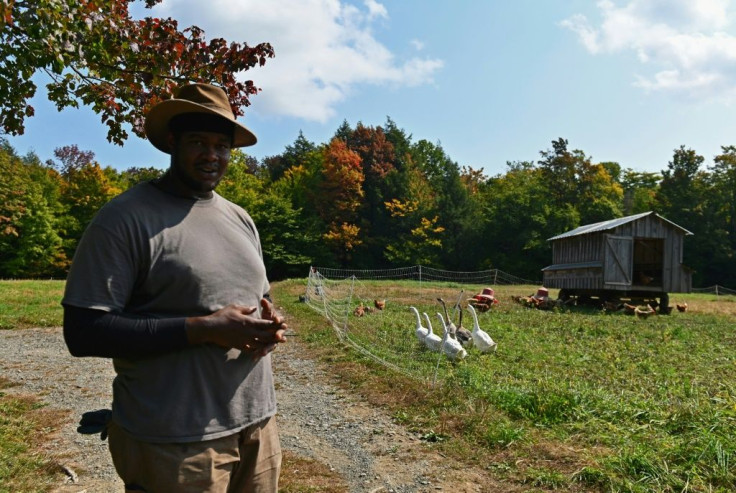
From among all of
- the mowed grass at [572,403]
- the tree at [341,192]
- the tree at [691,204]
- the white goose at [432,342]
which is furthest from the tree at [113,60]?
the tree at [691,204]

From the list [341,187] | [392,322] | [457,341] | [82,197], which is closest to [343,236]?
[341,187]

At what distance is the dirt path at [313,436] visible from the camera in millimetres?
4391

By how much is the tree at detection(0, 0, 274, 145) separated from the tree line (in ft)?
125

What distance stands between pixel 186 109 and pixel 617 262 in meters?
20.8

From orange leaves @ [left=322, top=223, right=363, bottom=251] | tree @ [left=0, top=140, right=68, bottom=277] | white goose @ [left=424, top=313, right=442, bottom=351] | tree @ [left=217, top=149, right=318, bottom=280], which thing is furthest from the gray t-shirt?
orange leaves @ [left=322, top=223, right=363, bottom=251]

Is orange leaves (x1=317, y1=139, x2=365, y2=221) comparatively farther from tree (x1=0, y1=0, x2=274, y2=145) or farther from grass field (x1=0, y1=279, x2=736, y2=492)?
tree (x1=0, y1=0, x2=274, y2=145)

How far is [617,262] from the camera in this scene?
20.3 metres

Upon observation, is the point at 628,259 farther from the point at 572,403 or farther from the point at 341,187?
the point at 341,187

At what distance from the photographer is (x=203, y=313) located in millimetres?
1971

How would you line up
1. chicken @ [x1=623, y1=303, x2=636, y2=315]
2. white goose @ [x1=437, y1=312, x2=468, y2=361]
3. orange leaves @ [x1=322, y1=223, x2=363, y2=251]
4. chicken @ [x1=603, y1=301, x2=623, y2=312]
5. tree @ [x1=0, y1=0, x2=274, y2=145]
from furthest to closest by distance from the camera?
orange leaves @ [x1=322, y1=223, x2=363, y2=251]
chicken @ [x1=603, y1=301, x2=623, y2=312]
chicken @ [x1=623, y1=303, x2=636, y2=315]
white goose @ [x1=437, y1=312, x2=468, y2=361]
tree @ [x1=0, y1=0, x2=274, y2=145]

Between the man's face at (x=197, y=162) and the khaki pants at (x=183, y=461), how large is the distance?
925 millimetres

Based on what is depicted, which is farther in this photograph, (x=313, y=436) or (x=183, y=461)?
(x=313, y=436)

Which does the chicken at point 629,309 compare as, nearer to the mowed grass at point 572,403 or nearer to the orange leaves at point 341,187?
the mowed grass at point 572,403

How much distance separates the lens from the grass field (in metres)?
4.23
